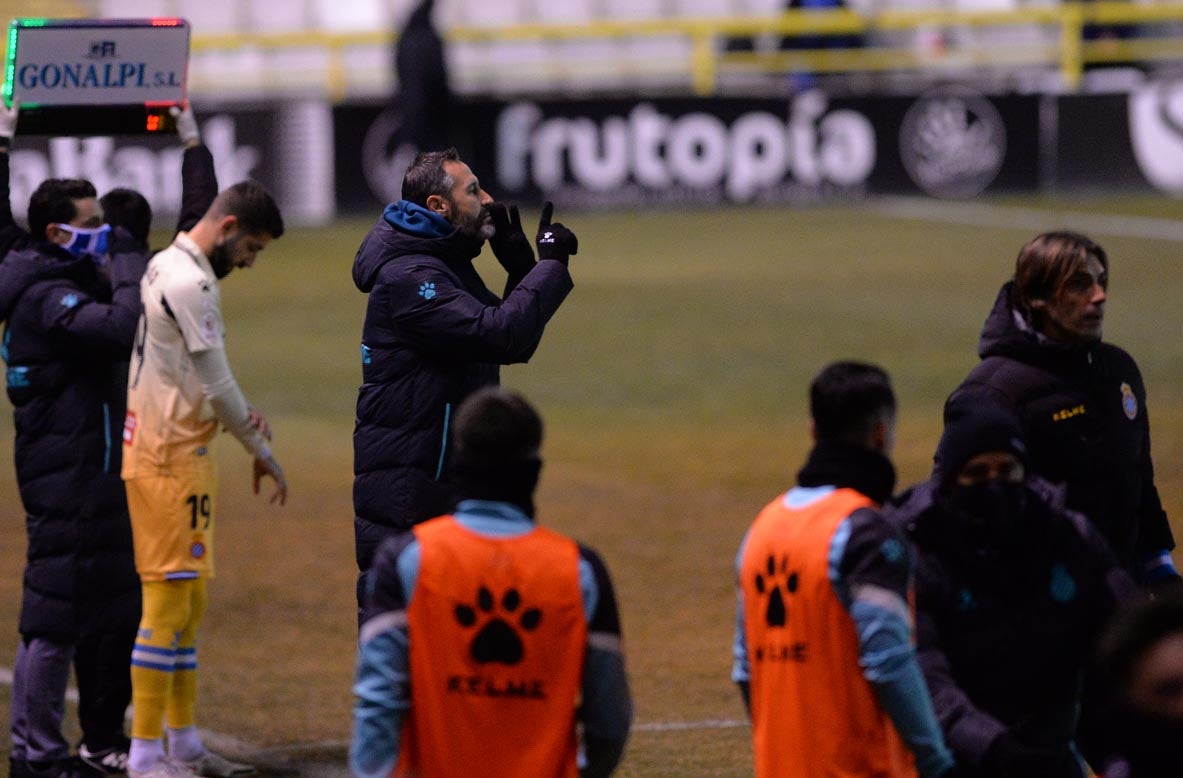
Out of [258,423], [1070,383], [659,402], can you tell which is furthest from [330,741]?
[659,402]

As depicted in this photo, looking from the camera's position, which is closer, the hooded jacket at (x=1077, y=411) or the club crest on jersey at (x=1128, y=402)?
the hooded jacket at (x=1077, y=411)

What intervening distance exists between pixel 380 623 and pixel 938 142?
2176 centimetres

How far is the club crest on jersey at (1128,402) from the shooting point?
544 centimetres

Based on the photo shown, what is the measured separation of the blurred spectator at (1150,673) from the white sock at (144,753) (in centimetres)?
419

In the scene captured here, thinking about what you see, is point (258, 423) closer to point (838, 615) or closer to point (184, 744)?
point (184, 744)

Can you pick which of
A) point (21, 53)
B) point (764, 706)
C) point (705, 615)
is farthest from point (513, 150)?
point (764, 706)

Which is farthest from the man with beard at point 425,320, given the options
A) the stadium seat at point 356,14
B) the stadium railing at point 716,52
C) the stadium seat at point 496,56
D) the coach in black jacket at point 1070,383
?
the stadium seat at point 356,14

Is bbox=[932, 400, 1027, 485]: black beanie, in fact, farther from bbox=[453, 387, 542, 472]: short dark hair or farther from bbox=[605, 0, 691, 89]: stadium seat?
bbox=[605, 0, 691, 89]: stadium seat

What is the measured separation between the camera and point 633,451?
13406 millimetres

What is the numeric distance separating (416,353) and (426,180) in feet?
1.83

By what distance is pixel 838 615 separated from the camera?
4.30m

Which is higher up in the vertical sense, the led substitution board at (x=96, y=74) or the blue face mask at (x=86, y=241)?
the led substitution board at (x=96, y=74)

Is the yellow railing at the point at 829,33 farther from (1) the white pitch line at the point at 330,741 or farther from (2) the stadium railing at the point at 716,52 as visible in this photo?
(1) the white pitch line at the point at 330,741

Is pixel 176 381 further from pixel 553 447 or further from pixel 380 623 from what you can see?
pixel 553 447
